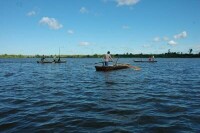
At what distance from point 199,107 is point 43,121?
7.72m

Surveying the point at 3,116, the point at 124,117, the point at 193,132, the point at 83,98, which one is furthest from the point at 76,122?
the point at 83,98

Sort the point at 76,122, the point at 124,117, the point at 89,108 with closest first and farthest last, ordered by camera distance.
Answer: the point at 76,122, the point at 124,117, the point at 89,108

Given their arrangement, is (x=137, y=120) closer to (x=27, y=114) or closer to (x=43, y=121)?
(x=43, y=121)

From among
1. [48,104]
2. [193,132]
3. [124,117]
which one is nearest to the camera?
[193,132]

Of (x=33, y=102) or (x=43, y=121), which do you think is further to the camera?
(x=33, y=102)

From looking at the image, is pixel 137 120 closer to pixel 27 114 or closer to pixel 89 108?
pixel 89 108

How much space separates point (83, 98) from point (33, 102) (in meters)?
3.00

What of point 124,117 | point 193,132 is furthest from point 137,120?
point 193,132

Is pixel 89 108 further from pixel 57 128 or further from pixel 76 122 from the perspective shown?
pixel 57 128

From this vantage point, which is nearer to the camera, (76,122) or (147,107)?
(76,122)

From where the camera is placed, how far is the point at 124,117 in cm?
1047

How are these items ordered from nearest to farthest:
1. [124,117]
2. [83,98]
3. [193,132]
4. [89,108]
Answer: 1. [193,132]
2. [124,117]
3. [89,108]
4. [83,98]

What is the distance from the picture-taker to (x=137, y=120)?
1001 centimetres

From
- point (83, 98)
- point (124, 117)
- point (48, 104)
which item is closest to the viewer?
point (124, 117)
